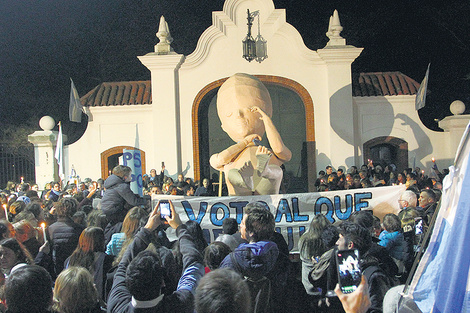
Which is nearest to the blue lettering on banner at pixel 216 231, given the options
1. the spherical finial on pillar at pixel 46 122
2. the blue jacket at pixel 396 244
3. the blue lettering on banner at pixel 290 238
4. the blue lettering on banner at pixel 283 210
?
the blue lettering on banner at pixel 283 210

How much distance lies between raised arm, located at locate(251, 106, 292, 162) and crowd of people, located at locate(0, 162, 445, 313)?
3.52 m

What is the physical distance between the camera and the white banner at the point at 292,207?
667cm

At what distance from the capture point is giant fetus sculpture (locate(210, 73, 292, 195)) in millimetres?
8703

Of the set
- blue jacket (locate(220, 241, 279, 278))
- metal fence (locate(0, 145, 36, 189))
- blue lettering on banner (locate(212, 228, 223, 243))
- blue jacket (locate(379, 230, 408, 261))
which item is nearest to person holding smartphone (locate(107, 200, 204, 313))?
blue jacket (locate(220, 241, 279, 278))

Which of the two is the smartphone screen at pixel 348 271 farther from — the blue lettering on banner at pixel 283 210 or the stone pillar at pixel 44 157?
the stone pillar at pixel 44 157

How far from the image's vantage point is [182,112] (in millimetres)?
15359

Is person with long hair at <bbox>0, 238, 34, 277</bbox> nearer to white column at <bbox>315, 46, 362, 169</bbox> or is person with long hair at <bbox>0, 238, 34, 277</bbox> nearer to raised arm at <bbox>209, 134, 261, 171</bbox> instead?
raised arm at <bbox>209, 134, 261, 171</bbox>

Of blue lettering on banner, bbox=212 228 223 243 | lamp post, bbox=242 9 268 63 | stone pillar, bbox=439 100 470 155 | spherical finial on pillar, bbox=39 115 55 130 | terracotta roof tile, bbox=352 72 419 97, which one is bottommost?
blue lettering on banner, bbox=212 228 223 243

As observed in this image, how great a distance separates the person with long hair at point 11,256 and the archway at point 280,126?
11071 millimetres

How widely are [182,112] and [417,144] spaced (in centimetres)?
721

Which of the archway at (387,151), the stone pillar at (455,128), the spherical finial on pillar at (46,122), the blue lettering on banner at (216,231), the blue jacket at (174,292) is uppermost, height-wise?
the spherical finial on pillar at (46,122)

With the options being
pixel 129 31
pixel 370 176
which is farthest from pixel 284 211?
pixel 129 31

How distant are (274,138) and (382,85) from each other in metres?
8.08

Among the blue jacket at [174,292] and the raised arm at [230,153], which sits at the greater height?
the raised arm at [230,153]
